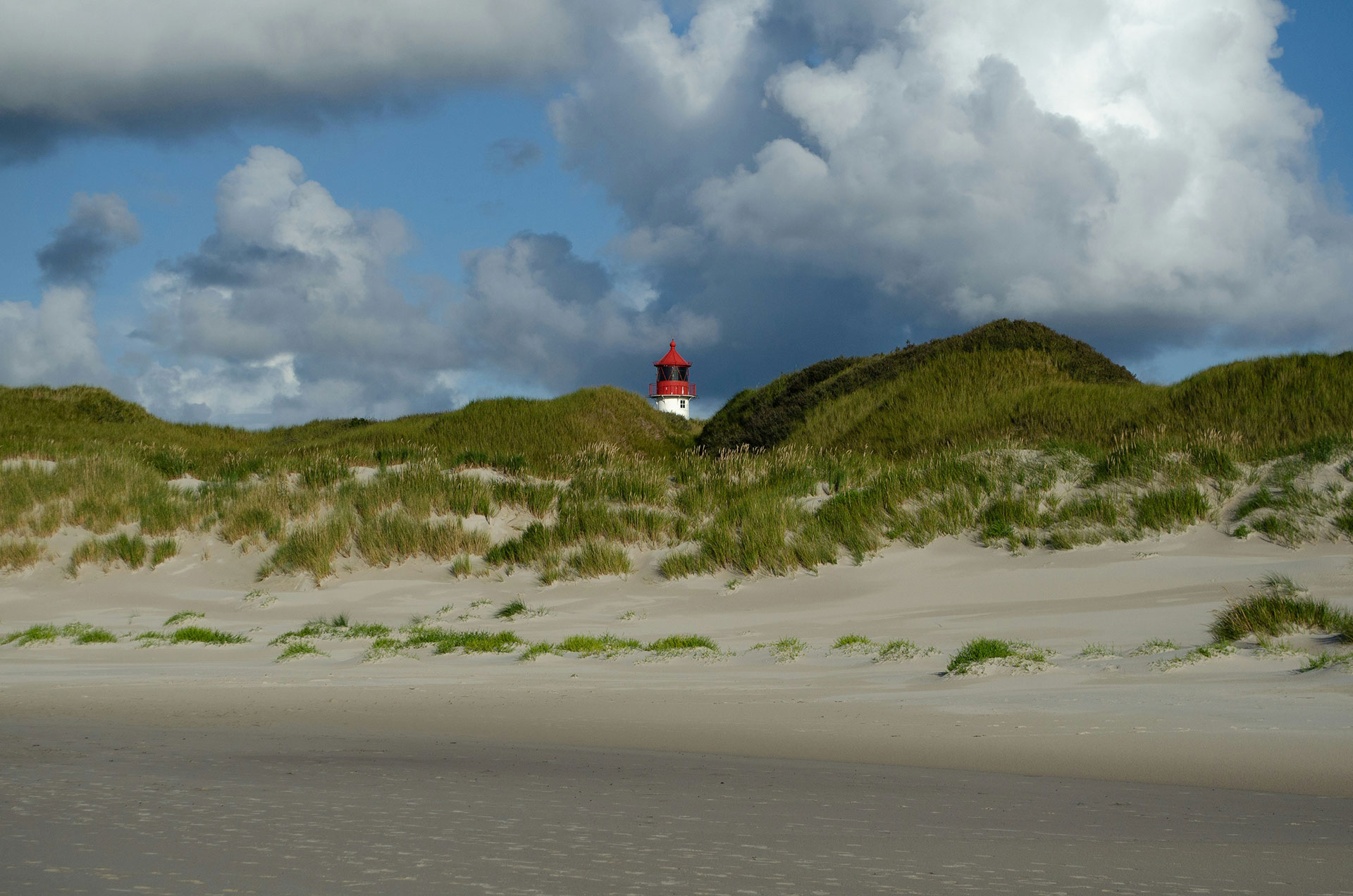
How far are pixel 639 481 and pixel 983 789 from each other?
13.7 meters

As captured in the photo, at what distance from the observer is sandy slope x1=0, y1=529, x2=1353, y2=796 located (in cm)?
524

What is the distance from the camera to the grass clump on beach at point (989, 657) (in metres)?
7.14

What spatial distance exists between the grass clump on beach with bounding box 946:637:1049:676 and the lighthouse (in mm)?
72510

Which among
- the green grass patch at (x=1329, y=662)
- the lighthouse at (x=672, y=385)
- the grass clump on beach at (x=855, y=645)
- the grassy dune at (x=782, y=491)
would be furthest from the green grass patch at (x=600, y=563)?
the lighthouse at (x=672, y=385)

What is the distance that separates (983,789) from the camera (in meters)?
4.50

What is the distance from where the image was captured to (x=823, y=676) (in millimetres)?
7641

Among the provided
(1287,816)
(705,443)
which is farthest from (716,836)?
(705,443)

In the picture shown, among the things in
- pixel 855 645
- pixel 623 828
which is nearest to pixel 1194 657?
pixel 855 645

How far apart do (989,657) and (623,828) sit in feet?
13.9

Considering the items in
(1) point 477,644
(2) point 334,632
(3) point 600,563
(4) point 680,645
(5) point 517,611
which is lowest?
(4) point 680,645

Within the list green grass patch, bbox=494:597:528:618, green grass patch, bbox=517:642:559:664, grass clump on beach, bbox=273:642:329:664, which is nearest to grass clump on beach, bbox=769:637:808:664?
green grass patch, bbox=517:642:559:664

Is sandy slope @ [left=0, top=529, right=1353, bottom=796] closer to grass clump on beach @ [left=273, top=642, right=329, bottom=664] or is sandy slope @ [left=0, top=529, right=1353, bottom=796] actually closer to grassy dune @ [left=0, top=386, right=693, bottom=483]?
grass clump on beach @ [left=273, top=642, right=329, bottom=664]

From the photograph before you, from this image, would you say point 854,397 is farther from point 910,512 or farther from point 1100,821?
point 1100,821

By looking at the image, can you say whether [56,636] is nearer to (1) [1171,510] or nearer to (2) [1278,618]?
(2) [1278,618]
